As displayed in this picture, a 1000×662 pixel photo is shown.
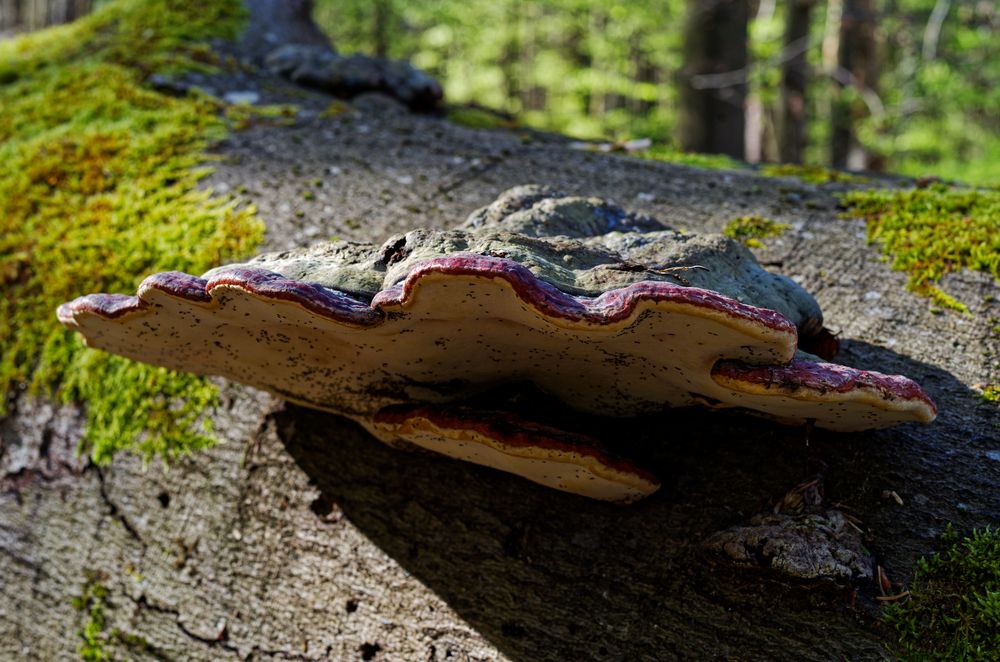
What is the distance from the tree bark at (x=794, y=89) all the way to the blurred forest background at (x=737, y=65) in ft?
0.07

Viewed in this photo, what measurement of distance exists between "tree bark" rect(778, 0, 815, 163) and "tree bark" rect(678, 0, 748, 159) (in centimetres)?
219

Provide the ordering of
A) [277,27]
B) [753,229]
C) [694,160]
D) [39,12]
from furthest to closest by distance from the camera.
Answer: [39,12], [277,27], [694,160], [753,229]

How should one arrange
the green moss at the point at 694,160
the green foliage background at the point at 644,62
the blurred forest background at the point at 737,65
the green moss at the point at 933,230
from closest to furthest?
the green moss at the point at 933,230 < the green moss at the point at 694,160 < the blurred forest background at the point at 737,65 < the green foliage background at the point at 644,62

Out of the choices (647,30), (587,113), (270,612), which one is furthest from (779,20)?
(270,612)

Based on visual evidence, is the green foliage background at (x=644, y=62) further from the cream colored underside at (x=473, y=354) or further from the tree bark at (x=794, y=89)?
the cream colored underside at (x=473, y=354)

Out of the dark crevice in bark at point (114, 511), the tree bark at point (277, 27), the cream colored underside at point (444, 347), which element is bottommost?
the dark crevice in bark at point (114, 511)

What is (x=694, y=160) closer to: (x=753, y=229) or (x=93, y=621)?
(x=753, y=229)

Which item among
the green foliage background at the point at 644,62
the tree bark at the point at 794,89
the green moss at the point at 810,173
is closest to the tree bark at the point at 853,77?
the green foliage background at the point at 644,62

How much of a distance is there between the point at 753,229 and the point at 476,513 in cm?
149

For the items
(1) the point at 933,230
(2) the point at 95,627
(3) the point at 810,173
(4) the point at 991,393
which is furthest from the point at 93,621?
(3) the point at 810,173

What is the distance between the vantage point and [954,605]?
1.62 meters

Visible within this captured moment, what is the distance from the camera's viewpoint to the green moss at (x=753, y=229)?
2631mm

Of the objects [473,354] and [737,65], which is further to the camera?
[737,65]

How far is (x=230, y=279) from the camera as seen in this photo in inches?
54.2
